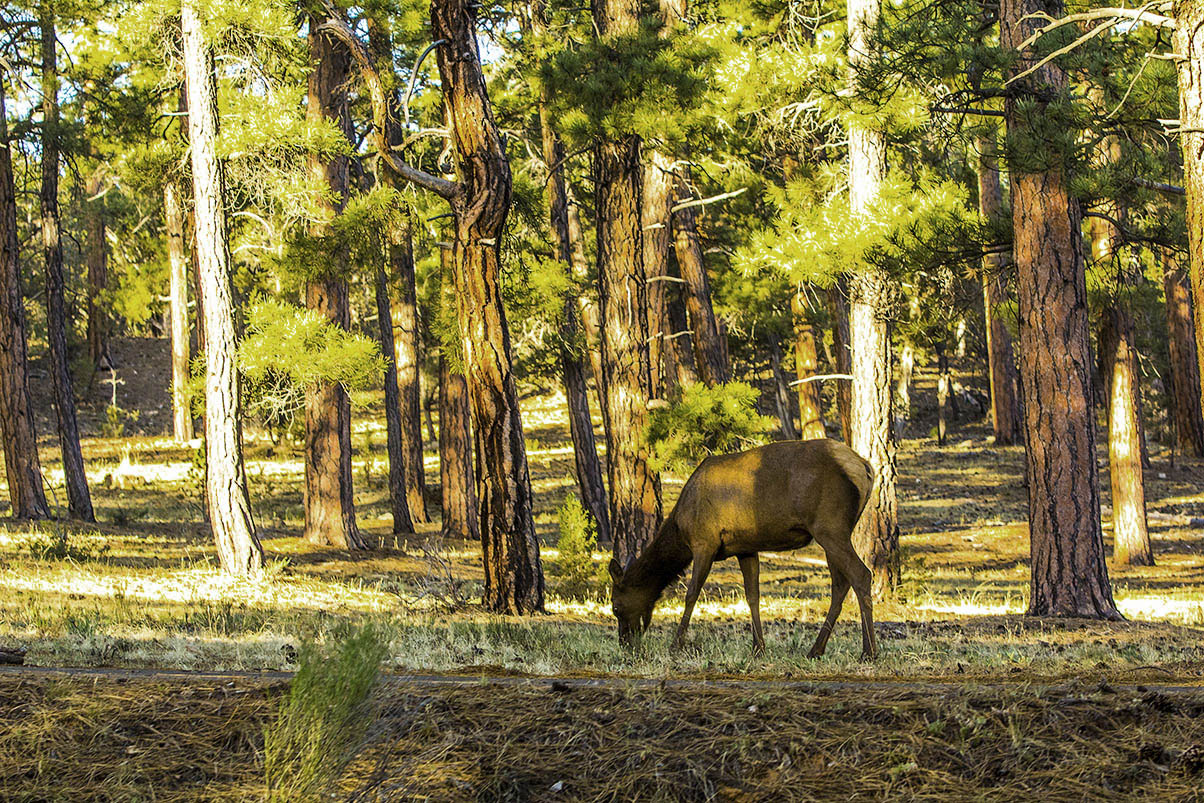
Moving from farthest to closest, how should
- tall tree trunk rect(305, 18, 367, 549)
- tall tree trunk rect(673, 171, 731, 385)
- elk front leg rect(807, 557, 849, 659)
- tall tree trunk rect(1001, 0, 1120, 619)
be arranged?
tall tree trunk rect(673, 171, 731, 385) → tall tree trunk rect(305, 18, 367, 549) → tall tree trunk rect(1001, 0, 1120, 619) → elk front leg rect(807, 557, 849, 659)

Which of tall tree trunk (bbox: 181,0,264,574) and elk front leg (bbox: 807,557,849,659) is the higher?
tall tree trunk (bbox: 181,0,264,574)

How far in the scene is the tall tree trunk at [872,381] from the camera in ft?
52.7

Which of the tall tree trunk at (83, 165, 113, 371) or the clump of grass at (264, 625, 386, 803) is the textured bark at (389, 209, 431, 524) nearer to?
the clump of grass at (264, 625, 386, 803)

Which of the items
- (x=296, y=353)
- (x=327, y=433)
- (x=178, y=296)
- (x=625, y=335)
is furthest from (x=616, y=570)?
(x=178, y=296)

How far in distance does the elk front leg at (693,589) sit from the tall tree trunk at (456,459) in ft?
52.6

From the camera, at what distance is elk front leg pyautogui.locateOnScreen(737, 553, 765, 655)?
29.4 feet

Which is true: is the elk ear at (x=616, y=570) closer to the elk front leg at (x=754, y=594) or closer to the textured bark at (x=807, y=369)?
the elk front leg at (x=754, y=594)

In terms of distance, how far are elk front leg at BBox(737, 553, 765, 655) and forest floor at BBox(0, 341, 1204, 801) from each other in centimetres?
13

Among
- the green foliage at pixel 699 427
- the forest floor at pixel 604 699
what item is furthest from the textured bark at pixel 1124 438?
the green foliage at pixel 699 427

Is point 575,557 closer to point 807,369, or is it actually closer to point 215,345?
point 215,345

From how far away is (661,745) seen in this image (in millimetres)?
5414

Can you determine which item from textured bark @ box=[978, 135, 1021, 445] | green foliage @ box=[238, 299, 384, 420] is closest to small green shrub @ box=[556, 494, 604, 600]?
green foliage @ box=[238, 299, 384, 420]

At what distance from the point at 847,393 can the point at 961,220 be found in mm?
14478

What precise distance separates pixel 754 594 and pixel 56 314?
68.3 feet
